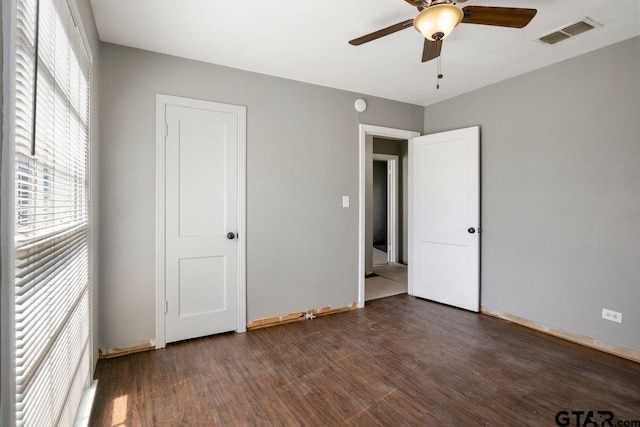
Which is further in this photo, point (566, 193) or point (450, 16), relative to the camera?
point (566, 193)

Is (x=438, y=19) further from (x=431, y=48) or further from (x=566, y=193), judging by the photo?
(x=566, y=193)

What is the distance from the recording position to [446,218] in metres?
3.97

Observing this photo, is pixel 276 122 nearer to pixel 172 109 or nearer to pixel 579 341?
pixel 172 109

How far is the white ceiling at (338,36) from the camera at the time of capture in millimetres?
2186

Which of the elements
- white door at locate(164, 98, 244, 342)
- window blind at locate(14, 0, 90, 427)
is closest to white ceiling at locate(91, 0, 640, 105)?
white door at locate(164, 98, 244, 342)

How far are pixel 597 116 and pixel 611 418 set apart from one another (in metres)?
2.35

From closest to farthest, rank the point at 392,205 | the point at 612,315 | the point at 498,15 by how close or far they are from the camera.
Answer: the point at 498,15 → the point at 612,315 → the point at 392,205

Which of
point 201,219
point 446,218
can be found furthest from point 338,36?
point 446,218

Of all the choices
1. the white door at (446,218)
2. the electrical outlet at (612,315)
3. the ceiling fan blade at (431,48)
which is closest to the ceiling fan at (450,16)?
the ceiling fan blade at (431,48)

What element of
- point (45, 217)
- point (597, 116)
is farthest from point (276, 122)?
point (597, 116)

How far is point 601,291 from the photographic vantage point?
110 inches

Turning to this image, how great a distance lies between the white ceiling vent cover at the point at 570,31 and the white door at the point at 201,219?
2.69 m

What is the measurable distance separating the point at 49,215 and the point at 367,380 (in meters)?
2.12

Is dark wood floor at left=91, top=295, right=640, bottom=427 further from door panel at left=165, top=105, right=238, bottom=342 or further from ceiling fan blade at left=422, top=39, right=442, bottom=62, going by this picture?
ceiling fan blade at left=422, top=39, right=442, bottom=62
